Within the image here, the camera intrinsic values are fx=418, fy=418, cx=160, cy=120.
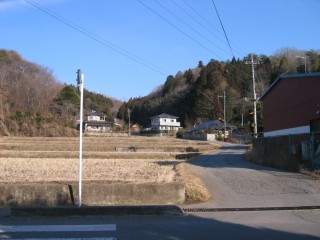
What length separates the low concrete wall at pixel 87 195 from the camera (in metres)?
10.9

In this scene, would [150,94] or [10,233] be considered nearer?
[10,233]

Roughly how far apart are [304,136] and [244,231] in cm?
1361

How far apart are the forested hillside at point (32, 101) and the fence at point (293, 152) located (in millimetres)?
57036

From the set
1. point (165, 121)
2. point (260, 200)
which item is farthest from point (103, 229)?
point (165, 121)

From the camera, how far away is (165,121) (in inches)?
4813

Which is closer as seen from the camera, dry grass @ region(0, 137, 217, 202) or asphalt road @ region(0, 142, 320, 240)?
asphalt road @ region(0, 142, 320, 240)

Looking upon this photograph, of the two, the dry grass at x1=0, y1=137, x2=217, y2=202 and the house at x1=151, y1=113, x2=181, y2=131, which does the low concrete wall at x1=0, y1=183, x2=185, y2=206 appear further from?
the house at x1=151, y1=113, x2=181, y2=131

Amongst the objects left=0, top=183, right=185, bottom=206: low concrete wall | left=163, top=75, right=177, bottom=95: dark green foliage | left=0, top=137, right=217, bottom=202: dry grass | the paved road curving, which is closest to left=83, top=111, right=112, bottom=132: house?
left=163, top=75, right=177, bottom=95: dark green foliage

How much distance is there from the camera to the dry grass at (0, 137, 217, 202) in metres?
15.5

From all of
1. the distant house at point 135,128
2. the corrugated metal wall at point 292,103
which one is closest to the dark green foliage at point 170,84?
the distant house at point 135,128

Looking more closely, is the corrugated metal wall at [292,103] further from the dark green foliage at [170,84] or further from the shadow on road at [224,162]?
the dark green foliage at [170,84]

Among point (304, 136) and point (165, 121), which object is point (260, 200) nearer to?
point (304, 136)

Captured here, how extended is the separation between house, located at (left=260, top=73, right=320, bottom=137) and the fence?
1.56m

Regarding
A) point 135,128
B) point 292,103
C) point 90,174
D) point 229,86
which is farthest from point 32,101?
point 90,174
